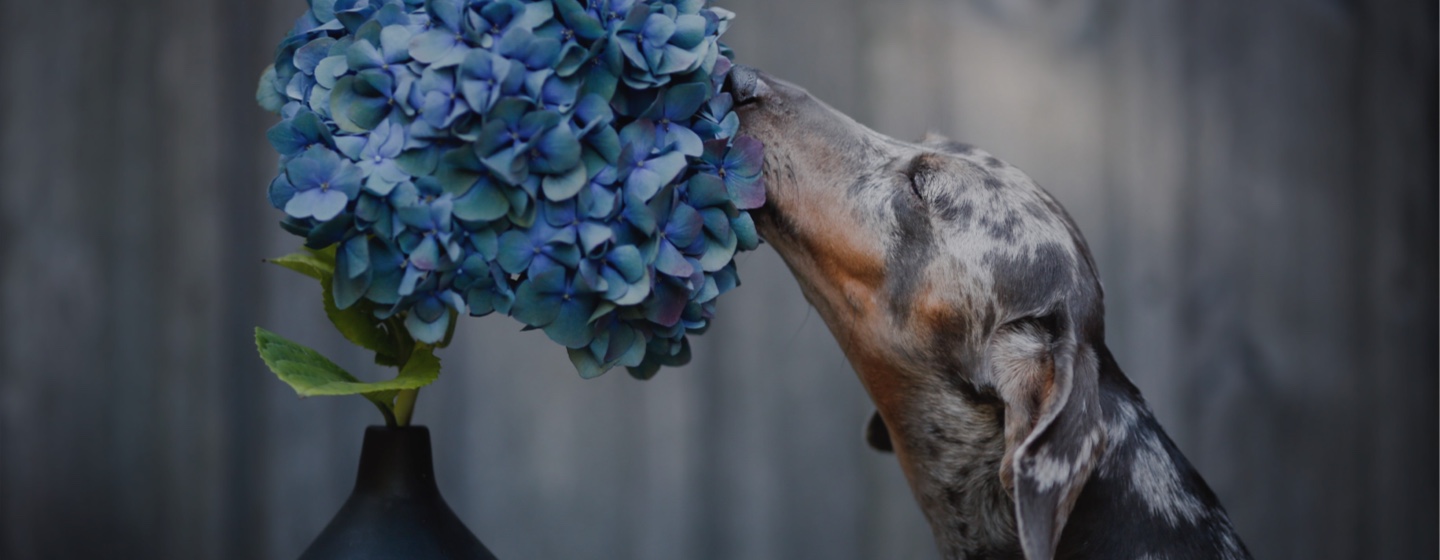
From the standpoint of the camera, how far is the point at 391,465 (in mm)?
1730

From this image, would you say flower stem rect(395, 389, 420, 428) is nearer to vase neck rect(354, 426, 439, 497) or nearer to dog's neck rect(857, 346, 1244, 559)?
vase neck rect(354, 426, 439, 497)

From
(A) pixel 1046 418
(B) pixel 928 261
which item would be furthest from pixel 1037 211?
(A) pixel 1046 418

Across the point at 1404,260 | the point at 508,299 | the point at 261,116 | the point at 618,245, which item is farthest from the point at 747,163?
the point at 1404,260

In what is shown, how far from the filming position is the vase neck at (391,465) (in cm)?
172

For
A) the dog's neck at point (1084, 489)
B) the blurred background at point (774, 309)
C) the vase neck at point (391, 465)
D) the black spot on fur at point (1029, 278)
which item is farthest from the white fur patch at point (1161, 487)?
the blurred background at point (774, 309)

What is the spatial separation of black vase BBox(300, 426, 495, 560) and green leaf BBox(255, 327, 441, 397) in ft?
0.27

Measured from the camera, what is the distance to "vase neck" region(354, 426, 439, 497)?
5.66 ft

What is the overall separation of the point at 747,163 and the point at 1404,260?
3.22 meters

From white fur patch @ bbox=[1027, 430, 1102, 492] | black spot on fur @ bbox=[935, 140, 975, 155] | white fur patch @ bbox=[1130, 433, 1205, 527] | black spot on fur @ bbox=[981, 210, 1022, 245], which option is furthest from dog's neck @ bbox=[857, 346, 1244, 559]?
black spot on fur @ bbox=[935, 140, 975, 155]

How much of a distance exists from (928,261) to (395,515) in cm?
110

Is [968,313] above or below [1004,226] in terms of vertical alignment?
below

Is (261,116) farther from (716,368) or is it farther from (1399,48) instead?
(1399,48)

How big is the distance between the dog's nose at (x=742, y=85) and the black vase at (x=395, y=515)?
0.85 metres

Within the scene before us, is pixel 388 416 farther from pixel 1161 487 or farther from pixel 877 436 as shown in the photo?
pixel 1161 487
